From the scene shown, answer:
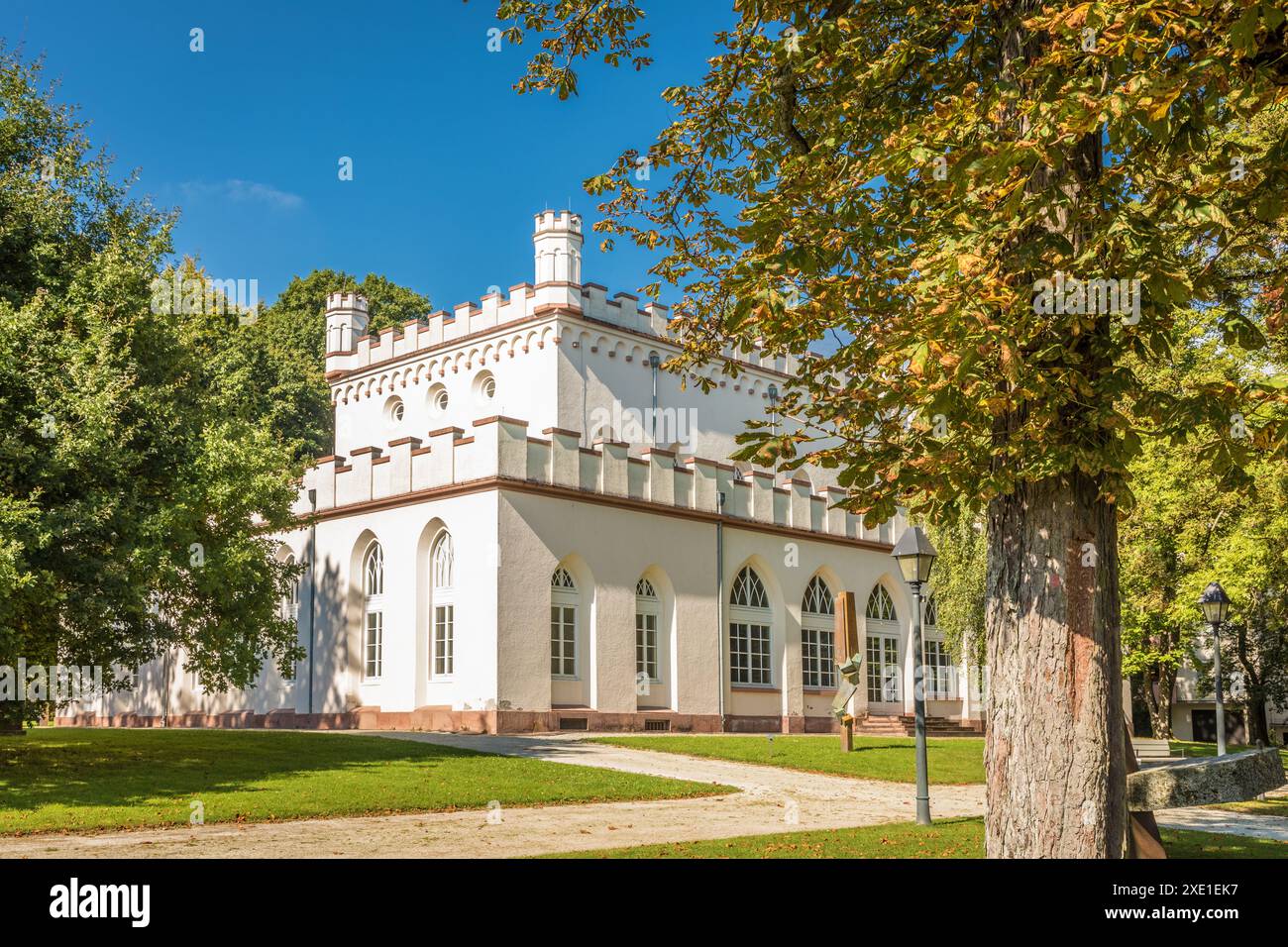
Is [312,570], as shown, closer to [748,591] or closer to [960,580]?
[748,591]

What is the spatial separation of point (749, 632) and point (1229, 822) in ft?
59.8

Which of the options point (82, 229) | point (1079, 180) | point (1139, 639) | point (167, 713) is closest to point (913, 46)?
point (1079, 180)

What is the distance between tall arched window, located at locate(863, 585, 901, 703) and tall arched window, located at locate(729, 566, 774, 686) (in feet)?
15.9

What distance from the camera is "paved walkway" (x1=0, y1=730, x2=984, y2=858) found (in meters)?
11.3

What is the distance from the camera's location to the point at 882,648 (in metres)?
38.8

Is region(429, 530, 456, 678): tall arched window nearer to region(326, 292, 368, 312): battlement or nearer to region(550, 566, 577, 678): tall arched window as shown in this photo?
region(550, 566, 577, 678): tall arched window

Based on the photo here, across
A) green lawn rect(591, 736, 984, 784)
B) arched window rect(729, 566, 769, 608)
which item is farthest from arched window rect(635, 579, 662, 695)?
green lawn rect(591, 736, 984, 784)

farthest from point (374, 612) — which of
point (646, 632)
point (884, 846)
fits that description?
point (884, 846)

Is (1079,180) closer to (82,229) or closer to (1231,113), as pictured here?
(1231,113)

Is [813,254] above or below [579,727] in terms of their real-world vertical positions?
above

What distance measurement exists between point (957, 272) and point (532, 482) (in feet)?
73.8

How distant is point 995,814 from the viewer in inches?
296

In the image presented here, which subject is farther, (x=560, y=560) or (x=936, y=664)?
(x=936, y=664)

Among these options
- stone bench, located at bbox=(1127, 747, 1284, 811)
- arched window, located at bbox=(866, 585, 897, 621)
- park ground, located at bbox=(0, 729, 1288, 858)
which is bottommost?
park ground, located at bbox=(0, 729, 1288, 858)
